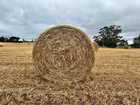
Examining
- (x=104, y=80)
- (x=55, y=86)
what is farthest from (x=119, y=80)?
(x=55, y=86)

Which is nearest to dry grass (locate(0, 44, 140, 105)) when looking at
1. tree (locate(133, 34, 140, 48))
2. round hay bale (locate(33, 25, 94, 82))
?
round hay bale (locate(33, 25, 94, 82))

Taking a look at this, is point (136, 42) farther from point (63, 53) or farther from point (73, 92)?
point (73, 92)

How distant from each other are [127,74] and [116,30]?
44.7m

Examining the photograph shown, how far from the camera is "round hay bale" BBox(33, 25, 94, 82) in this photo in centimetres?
682

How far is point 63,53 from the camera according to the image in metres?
6.96

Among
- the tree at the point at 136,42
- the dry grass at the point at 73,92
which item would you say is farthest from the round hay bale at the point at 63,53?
the tree at the point at 136,42

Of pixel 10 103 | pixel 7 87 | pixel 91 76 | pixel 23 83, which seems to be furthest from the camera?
pixel 91 76

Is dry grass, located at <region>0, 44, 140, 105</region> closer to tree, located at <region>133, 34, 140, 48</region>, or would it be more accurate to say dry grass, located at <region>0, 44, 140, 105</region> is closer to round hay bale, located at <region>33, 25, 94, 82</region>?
round hay bale, located at <region>33, 25, 94, 82</region>

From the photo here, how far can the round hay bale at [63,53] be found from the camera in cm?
682

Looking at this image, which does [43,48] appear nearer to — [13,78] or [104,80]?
[13,78]

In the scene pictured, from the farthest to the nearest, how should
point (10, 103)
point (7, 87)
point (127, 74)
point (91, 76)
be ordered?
1. point (127, 74)
2. point (91, 76)
3. point (7, 87)
4. point (10, 103)

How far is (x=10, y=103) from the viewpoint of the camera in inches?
201

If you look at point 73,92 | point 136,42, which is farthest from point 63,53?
point 136,42

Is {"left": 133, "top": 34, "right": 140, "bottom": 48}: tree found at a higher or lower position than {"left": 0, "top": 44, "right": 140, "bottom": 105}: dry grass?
higher
